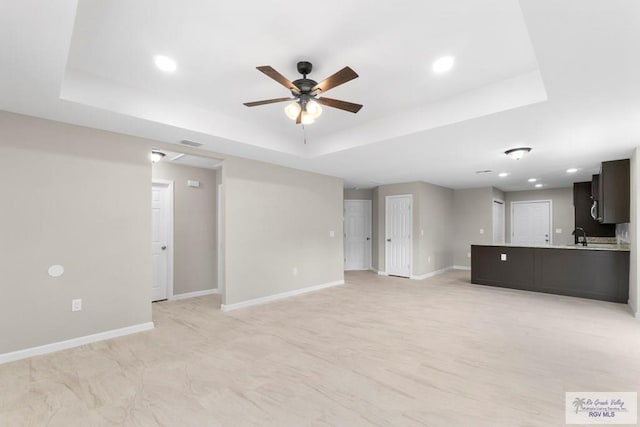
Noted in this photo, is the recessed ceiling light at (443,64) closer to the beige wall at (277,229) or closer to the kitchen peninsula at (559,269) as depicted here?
the beige wall at (277,229)

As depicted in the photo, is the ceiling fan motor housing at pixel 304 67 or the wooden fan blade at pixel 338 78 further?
the ceiling fan motor housing at pixel 304 67

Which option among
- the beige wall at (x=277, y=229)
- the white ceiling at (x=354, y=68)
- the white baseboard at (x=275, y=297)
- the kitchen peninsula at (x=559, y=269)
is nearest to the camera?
the white ceiling at (x=354, y=68)

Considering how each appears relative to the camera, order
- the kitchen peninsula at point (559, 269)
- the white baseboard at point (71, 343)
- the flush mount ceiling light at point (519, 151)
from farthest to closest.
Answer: the kitchen peninsula at point (559, 269)
the flush mount ceiling light at point (519, 151)
the white baseboard at point (71, 343)

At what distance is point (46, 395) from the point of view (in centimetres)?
235

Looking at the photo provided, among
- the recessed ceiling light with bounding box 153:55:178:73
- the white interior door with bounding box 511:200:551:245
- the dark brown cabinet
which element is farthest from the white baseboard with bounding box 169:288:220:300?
the white interior door with bounding box 511:200:551:245

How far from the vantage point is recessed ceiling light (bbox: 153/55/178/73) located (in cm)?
248

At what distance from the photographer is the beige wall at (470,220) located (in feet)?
27.6

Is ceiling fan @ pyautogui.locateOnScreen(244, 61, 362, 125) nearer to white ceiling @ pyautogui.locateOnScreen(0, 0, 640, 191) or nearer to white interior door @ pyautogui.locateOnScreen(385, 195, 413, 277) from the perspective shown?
white ceiling @ pyautogui.locateOnScreen(0, 0, 640, 191)

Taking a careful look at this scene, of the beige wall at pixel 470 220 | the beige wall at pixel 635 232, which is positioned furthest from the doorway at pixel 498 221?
the beige wall at pixel 635 232

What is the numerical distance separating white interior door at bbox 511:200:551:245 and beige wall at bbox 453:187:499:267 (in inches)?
55.8

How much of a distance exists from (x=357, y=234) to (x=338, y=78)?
22.0ft

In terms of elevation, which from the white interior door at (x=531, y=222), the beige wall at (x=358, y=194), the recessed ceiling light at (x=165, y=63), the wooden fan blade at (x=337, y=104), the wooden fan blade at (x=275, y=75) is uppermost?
the recessed ceiling light at (x=165, y=63)

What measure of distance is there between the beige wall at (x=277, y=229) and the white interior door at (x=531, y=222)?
6.17 m

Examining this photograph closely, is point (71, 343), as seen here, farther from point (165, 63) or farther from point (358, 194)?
point (358, 194)
